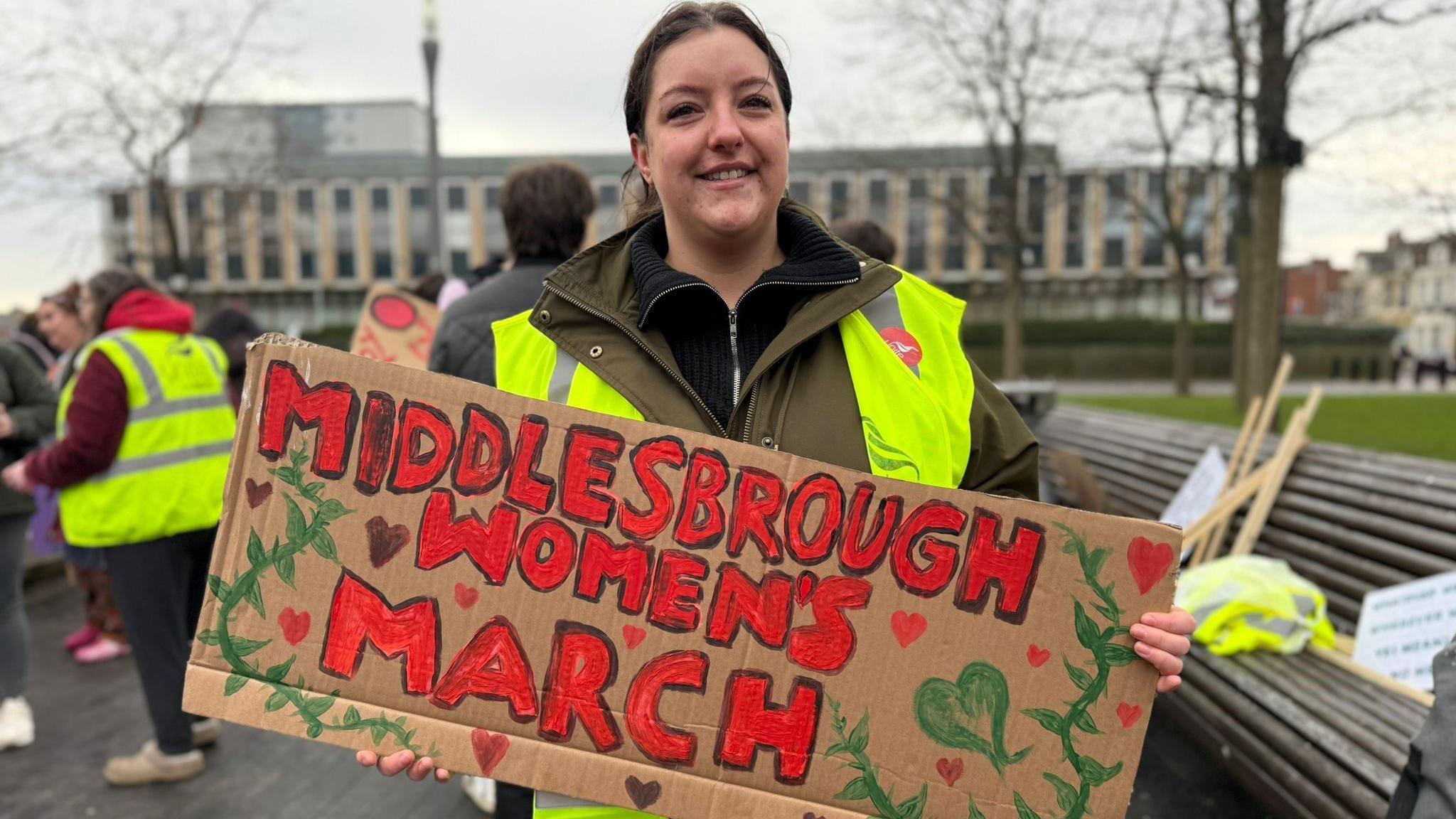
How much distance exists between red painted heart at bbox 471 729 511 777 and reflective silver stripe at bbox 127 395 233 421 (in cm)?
292

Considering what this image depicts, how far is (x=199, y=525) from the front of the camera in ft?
12.7

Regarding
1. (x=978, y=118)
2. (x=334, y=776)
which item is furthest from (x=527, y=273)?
(x=978, y=118)

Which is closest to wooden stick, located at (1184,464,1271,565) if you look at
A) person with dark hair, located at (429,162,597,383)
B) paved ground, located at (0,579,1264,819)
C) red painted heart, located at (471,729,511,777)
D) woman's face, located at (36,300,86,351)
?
paved ground, located at (0,579,1264,819)

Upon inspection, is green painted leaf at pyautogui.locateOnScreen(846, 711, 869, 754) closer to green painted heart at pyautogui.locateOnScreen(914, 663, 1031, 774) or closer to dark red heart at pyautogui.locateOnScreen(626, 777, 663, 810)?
green painted heart at pyautogui.locateOnScreen(914, 663, 1031, 774)

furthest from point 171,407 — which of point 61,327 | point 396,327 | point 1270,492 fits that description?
point 1270,492

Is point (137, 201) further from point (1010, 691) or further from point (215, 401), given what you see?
point (1010, 691)

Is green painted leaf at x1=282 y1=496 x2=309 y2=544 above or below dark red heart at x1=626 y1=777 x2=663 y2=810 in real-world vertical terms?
above

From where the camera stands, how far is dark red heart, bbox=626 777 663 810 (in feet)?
5.00

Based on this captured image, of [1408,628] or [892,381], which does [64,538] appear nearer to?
[892,381]

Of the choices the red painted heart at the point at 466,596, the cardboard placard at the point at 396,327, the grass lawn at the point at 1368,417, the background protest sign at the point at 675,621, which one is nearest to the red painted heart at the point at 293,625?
the background protest sign at the point at 675,621

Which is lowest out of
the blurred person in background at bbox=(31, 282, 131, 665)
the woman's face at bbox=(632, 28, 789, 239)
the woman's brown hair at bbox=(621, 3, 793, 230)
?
the blurred person in background at bbox=(31, 282, 131, 665)

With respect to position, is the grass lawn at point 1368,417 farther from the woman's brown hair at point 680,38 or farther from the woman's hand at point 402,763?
the woman's hand at point 402,763

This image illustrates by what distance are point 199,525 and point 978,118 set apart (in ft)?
53.2

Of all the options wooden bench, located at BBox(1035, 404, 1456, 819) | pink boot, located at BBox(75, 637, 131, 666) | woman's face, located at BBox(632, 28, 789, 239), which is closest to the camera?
woman's face, located at BBox(632, 28, 789, 239)
